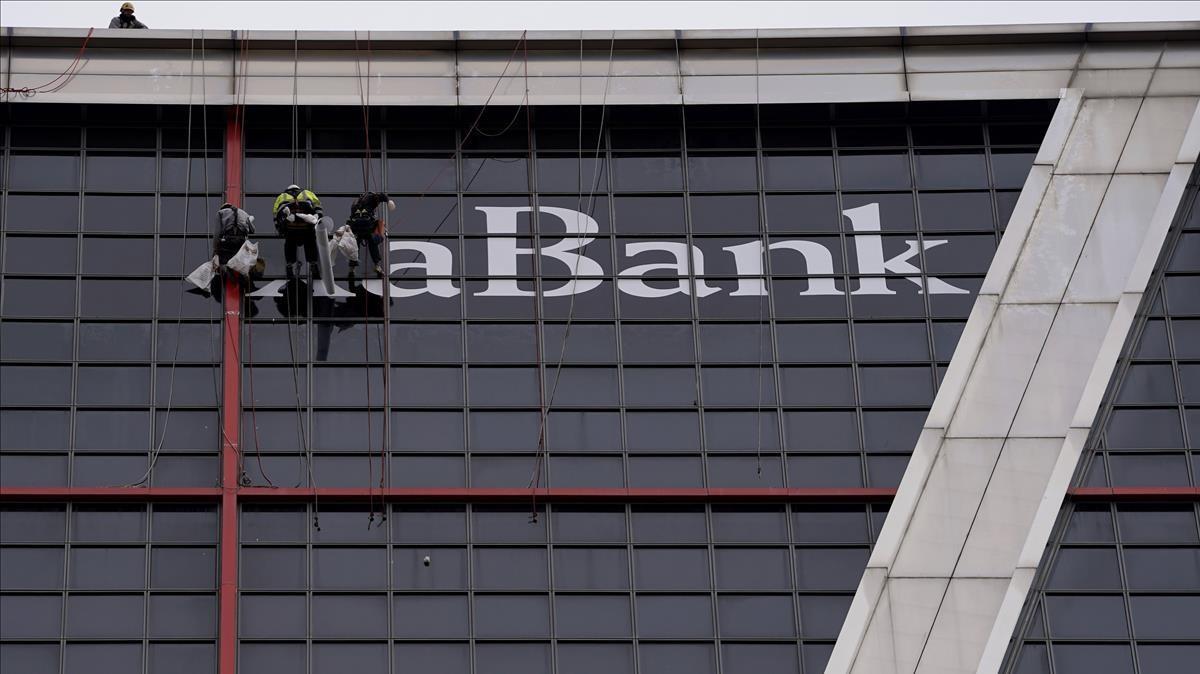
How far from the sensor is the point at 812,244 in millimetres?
45750

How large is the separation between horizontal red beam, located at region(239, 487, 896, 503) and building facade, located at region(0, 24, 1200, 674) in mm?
116

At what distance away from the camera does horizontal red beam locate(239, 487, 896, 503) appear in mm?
42719

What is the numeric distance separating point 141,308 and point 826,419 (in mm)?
12436

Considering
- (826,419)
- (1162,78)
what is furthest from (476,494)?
(1162,78)

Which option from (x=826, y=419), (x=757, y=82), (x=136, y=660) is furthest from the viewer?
(x=757, y=82)

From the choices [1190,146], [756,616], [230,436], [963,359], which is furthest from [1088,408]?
[230,436]

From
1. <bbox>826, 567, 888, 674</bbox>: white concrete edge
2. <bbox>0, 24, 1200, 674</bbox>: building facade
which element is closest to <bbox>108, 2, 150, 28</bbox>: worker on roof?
<bbox>0, 24, 1200, 674</bbox>: building facade

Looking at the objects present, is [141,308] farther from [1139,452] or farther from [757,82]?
[1139,452]

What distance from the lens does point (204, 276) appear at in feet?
146

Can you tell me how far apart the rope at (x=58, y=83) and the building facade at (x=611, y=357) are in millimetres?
59

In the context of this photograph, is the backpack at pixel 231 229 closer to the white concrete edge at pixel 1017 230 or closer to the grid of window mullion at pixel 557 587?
the grid of window mullion at pixel 557 587

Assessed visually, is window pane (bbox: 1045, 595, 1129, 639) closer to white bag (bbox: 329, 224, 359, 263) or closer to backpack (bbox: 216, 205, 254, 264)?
white bag (bbox: 329, 224, 359, 263)

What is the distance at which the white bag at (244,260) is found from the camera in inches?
1742

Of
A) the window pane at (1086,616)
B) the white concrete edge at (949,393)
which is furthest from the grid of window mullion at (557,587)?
the window pane at (1086,616)
